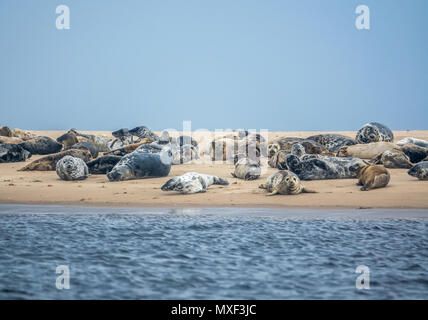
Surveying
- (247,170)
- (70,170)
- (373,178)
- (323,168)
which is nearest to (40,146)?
(70,170)

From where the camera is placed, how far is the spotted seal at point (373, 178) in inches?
455

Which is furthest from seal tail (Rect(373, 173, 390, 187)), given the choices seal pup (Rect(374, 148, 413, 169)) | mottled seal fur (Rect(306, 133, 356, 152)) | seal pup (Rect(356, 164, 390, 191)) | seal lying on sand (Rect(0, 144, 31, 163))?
seal lying on sand (Rect(0, 144, 31, 163))

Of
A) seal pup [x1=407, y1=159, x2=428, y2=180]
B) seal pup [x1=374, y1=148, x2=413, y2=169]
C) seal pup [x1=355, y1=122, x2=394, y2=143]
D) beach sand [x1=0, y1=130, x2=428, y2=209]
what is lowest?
beach sand [x1=0, y1=130, x2=428, y2=209]

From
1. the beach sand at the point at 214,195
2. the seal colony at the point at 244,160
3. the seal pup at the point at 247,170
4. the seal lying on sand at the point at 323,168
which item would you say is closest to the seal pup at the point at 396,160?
the seal colony at the point at 244,160

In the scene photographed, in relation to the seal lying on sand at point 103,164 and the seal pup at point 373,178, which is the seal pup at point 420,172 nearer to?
A: the seal pup at point 373,178

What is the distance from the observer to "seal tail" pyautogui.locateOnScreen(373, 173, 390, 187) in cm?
1156

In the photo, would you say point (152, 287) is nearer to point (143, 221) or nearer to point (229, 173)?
point (143, 221)

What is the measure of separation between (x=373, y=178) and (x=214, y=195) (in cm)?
351

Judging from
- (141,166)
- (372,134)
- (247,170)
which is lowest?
(247,170)

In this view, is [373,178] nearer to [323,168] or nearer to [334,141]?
[323,168]

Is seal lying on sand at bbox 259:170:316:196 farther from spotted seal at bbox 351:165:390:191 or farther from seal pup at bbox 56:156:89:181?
seal pup at bbox 56:156:89:181

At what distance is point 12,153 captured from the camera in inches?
694

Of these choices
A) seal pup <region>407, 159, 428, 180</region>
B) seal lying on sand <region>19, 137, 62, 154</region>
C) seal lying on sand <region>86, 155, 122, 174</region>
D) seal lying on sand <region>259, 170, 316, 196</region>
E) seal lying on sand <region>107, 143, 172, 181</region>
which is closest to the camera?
seal lying on sand <region>259, 170, 316, 196</region>

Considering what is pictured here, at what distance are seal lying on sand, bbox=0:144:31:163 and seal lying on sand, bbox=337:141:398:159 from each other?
10.6 meters
